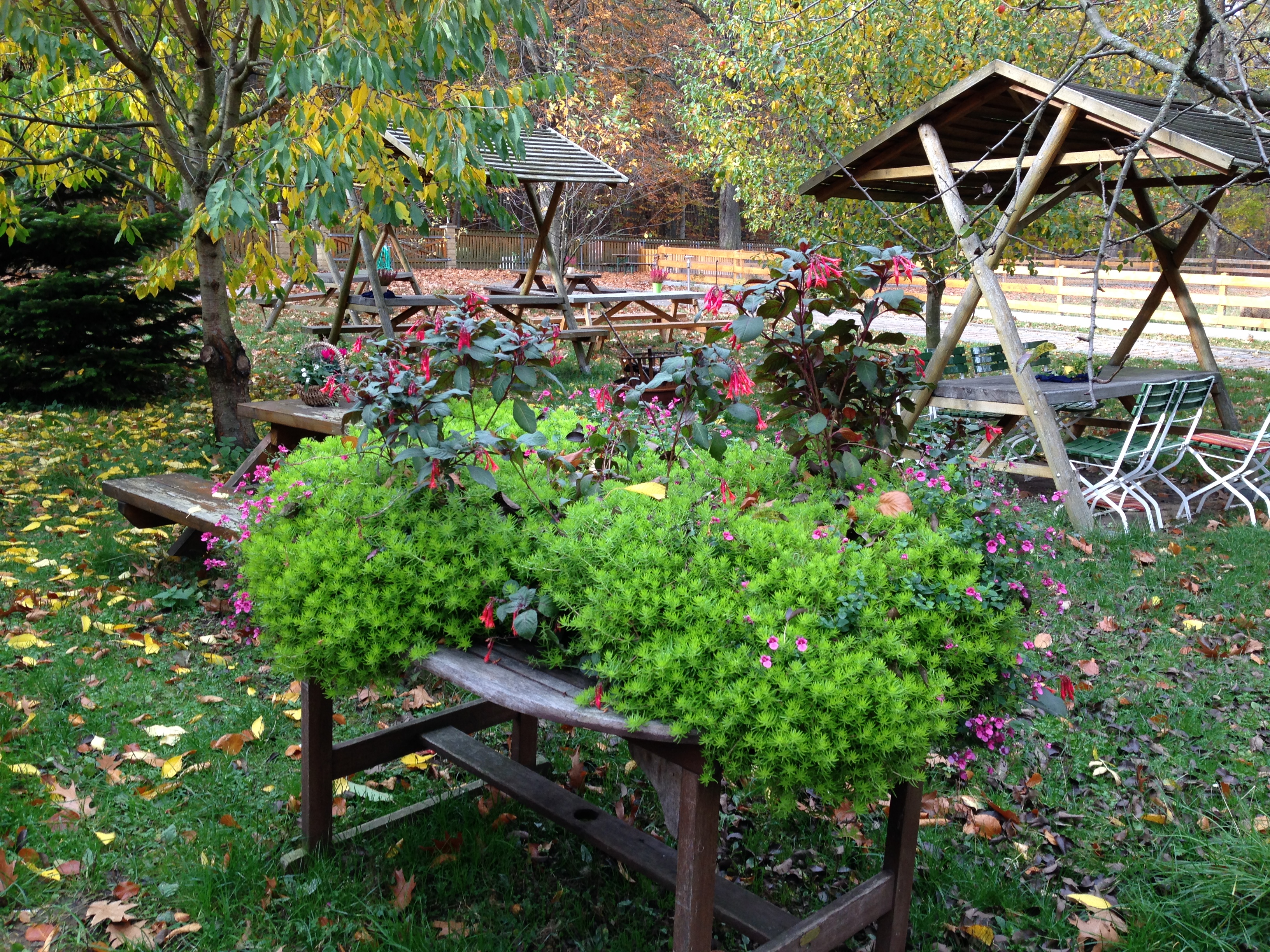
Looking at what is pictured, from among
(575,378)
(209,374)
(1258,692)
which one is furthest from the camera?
(575,378)

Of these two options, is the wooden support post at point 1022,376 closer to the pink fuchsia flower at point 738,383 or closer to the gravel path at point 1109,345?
the pink fuchsia flower at point 738,383

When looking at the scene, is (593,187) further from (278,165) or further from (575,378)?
(278,165)

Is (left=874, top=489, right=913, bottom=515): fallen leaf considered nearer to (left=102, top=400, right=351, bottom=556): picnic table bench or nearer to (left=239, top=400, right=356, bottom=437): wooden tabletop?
(left=102, top=400, right=351, bottom=556): picnic table bench

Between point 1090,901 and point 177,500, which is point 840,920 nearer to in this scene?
point 1090,901

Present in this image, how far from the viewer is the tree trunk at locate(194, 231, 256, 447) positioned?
670cm

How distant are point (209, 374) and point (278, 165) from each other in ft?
7.98

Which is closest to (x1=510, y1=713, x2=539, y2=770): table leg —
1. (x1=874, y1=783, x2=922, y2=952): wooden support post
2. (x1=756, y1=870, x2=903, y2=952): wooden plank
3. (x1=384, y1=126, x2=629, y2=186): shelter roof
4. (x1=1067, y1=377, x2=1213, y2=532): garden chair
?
(x1=756, y1=870, x2=903, y2=952): wooden plank

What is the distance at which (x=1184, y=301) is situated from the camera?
26.9ft

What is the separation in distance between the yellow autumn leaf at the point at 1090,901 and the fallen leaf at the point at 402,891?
1932 mm

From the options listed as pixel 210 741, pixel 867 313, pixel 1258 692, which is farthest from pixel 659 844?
pixel 1258 692

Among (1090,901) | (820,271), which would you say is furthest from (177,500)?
(1090,901)

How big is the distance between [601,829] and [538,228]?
8.35 meters

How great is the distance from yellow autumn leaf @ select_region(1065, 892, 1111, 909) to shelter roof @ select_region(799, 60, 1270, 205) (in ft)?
11.5

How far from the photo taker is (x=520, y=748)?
342 centimetres
